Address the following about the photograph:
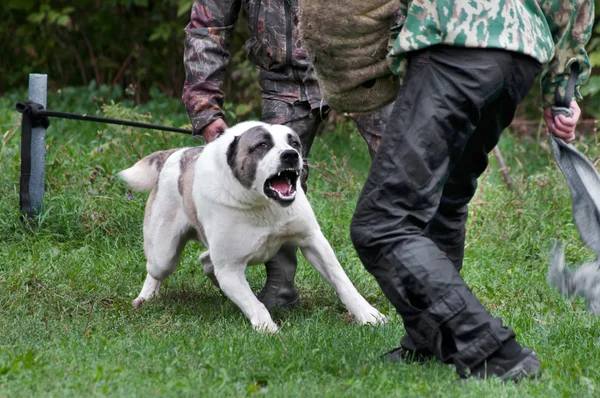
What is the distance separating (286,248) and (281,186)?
752mm

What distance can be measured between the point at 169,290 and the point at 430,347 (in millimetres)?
2711

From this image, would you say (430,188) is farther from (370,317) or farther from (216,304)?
(216,304)

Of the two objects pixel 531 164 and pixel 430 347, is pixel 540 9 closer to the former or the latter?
pixel 430 347

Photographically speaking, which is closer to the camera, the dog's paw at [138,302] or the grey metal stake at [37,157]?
the dog's paw at [138,302]

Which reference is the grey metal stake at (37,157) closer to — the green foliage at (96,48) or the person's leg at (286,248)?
the person's leg at (286,248)

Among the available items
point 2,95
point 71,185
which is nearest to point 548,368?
point 71,185

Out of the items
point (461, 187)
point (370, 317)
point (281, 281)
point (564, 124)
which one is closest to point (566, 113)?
point (564, 124)

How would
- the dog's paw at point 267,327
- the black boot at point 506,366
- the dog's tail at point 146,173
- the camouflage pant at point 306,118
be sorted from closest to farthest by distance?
the black boot at point 506,366 < the dog's paw at point 267,327 < the camouflage pant at point 306,118 < the dog's tail at point 146,173

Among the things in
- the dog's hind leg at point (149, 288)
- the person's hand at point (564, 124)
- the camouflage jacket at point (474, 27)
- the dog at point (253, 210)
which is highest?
the camouflage jacket at point (474, 27)

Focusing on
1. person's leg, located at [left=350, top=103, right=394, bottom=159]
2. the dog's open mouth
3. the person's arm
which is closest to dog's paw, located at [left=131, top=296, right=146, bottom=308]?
the dog's open mouth

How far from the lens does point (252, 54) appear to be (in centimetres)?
522

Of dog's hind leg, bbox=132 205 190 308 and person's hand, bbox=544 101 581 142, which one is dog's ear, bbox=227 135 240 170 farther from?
person's hand, bbox=544 101 581 142

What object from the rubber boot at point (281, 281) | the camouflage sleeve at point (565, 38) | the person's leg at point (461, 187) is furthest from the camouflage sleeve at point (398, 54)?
the rubber boot at point (281, 281)

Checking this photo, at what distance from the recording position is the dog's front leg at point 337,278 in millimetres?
4961
